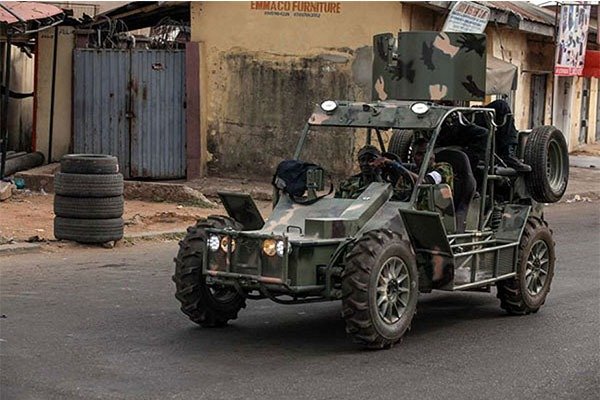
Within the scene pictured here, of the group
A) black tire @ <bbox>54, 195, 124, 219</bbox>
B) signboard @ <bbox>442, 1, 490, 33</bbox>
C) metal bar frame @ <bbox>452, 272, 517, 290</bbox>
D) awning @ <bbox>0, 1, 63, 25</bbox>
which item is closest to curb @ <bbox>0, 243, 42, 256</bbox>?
black tire @ <bbox>54, 195, 124, 219</bbox>

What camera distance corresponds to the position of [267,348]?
8.00 metres

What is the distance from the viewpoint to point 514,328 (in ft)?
29.8

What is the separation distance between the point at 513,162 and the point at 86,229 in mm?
5181

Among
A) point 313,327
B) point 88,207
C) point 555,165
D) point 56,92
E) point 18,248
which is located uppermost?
point 56,92

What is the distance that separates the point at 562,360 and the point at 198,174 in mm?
11923

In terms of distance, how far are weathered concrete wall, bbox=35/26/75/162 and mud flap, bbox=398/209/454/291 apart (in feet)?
39.2

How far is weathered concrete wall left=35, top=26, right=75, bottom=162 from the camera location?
62.5 feet

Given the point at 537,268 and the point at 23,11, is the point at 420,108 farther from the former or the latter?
the point at 23,11

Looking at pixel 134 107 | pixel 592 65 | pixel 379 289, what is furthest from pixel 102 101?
pixel 592 65

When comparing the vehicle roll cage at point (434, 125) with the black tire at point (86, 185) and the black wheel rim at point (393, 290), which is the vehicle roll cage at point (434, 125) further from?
the black tire at point (86, 185)

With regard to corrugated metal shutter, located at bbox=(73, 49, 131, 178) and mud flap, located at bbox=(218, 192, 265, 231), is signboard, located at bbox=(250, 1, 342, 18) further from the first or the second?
mud flap, located at bbox=(218, 192, 265, 231)

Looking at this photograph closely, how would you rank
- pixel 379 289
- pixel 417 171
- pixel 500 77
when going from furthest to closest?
pixel 500 77 → pixel 417 171 → pixel 379 289

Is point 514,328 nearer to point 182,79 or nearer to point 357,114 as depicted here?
point 357,114

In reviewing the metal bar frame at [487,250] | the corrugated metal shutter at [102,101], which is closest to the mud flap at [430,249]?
the metal bar frame at [487,250]
